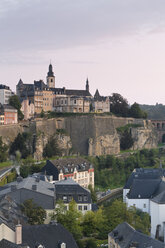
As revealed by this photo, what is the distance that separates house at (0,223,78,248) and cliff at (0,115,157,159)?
4259 centimetres

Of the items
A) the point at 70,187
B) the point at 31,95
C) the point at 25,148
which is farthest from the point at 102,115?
the point at 70,187

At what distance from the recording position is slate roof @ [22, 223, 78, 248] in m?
27.5

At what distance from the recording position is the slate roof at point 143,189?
4884 cm

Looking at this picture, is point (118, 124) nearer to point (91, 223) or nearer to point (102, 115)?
point (102, 115)

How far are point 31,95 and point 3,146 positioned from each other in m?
21.7

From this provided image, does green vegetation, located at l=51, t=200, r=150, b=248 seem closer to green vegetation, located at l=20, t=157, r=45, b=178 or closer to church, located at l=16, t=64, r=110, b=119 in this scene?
green vegetation, located at l=20, t=157, r=45, b=178

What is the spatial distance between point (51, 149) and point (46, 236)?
46752 mm

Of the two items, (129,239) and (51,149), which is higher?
(51,149)

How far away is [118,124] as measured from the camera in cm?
9369

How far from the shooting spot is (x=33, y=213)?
34156 mm

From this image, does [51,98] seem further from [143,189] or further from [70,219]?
[70,219]

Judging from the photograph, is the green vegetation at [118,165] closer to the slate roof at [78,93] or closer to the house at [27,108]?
the house at [27,108]

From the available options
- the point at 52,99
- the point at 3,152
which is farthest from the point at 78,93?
the point at 3,152

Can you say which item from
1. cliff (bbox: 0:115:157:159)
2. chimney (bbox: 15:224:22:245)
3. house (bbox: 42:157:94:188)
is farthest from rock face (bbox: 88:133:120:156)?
chimney (bbox: 15:224:22:245)
